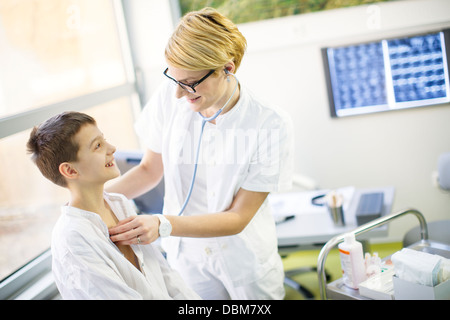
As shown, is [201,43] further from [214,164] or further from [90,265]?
[90,265]

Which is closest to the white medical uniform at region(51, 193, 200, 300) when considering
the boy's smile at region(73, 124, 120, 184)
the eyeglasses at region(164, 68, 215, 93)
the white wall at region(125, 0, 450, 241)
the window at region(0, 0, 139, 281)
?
the boy's smile at region(73, 124, 120, 184)

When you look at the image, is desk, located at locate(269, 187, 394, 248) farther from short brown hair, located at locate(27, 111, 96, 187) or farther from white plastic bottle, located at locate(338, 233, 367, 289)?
short brown hair, located at locate(27, 111, 96, 187)

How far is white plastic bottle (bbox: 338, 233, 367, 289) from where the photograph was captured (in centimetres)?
140

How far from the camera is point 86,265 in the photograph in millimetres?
1218

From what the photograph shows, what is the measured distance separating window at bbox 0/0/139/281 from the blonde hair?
1.07 meters

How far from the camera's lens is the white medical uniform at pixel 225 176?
1582 mm

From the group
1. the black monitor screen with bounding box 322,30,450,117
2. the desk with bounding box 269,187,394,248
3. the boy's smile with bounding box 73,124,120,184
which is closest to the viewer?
the boy's smile with bounding box 73,124,120,184

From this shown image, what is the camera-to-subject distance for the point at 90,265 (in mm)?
1223

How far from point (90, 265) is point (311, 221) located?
141 cm

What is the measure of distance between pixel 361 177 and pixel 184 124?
2.12 m

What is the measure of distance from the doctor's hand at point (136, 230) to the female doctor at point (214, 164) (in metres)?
0.01

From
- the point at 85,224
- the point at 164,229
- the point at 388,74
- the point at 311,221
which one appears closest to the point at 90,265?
the point at 85,224

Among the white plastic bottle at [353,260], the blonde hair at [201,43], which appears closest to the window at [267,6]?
the blonde hair at [201,43]

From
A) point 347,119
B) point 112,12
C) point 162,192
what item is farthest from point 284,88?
point 162,192
